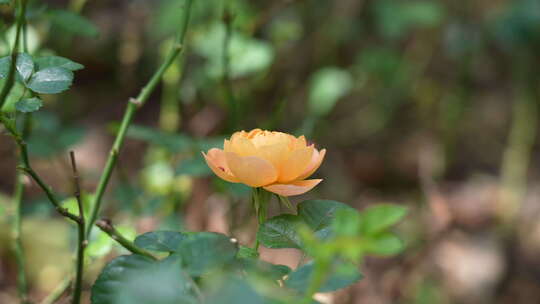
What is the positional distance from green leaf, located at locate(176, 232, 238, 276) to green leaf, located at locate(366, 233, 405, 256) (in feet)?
0.36

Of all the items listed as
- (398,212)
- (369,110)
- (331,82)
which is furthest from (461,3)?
(398,212)

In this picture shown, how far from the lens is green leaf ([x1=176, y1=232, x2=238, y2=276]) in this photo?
0.38m

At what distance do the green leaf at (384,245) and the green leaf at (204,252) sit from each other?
4.3 inches

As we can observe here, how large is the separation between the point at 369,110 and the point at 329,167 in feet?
1.23

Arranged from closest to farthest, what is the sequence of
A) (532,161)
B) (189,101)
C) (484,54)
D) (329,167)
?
(189,101)
(329,167)
(532,161)
(484,54)

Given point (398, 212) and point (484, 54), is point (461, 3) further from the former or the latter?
point (398, 212)

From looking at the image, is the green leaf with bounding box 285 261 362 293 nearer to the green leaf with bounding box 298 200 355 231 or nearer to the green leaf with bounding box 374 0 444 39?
the green leaf with bounding box 298 200 355 231

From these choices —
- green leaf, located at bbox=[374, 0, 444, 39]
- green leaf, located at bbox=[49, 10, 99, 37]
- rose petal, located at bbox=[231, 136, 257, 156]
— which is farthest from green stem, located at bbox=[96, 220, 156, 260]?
green leaf, located at bbox=[374, 0, 444, 39]

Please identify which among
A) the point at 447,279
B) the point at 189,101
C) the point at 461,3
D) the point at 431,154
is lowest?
the point at 447,279

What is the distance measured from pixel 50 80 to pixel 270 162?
0.20 m

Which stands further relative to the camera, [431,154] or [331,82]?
[431,154]

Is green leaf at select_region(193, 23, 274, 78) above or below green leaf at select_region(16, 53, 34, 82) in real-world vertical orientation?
below

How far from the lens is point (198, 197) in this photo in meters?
A: 1.55

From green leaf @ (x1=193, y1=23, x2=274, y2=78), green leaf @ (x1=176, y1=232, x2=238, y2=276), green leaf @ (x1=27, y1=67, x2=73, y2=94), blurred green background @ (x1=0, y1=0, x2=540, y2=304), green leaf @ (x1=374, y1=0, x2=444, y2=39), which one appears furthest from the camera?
green leaf @ (x1=374, y1=0, x2=444, y2=39)
